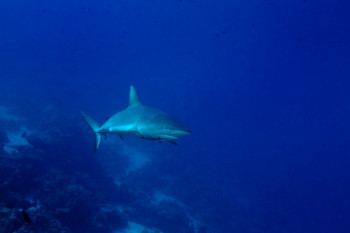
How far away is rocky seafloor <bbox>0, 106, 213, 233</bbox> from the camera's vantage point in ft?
22.5

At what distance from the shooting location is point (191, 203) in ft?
59.6

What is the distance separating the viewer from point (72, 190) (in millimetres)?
8906

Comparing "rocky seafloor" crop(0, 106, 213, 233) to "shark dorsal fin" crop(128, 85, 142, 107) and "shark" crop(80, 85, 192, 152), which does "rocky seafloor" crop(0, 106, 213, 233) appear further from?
"shark dorsal fin" crop(128, 85, 142, 107)

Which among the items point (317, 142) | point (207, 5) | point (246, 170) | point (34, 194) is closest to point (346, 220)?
point (246, 170)

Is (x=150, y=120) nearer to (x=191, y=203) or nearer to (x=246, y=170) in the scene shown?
(x=191, y=203)

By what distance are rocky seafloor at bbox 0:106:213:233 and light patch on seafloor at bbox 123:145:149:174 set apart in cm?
125

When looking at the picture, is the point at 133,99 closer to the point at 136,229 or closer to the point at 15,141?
the point at 136,229

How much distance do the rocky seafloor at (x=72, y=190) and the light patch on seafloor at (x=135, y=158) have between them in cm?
125

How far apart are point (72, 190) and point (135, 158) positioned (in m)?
16.4

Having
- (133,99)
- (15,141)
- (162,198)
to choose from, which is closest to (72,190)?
(133,99)

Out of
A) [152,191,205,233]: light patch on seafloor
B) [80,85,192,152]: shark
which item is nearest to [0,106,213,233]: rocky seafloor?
[152,191,205,233]: light patch on seafloor

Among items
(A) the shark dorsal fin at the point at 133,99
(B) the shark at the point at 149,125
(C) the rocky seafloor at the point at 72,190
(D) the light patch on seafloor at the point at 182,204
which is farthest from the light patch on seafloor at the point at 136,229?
(B) the shark at the point at 149,125

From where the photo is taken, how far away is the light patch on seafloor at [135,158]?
2215 centimetres

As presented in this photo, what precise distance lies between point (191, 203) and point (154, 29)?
13158 cm
